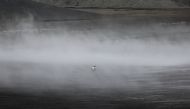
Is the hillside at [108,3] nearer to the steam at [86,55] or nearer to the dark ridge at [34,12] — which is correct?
the dark ridge at [34,12]

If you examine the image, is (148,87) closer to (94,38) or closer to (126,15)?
(94,38)

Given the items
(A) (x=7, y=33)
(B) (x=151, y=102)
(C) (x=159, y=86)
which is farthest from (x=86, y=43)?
(B) (x=151, y=102)

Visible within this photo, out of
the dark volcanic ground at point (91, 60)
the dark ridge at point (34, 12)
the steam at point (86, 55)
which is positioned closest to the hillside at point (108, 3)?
the dark ridge at point (34, 12)

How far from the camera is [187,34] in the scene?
51.2ft

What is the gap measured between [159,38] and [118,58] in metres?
3.43

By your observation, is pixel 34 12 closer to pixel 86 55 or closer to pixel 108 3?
pixel 108 3

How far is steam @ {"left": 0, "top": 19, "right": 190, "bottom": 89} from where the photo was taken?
30.4ft

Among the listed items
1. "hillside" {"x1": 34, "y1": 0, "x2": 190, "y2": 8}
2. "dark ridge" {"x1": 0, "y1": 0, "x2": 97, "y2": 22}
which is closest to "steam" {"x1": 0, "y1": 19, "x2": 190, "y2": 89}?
"dark ridge" {"x1": 0, "y1": 0, "x2": 97, "y2": 22}

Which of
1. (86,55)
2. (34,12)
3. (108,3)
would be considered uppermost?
(108,3)

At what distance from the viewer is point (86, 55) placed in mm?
11570

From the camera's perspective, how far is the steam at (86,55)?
9266 millimetres

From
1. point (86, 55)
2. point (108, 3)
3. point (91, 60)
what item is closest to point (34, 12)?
point (108, 3)

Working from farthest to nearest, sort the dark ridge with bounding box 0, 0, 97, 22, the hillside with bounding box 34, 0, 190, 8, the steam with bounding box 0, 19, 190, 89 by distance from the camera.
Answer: the hillside with bounding box 34, 0, 190, 8 → the dark ridge with bounding box 0, 0, 97, 22 → the steam with bounding box 0, 19, 190, 89

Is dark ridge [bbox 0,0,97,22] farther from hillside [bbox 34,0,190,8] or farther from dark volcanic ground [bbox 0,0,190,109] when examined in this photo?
hillside [bbox 34,0,190,8]
